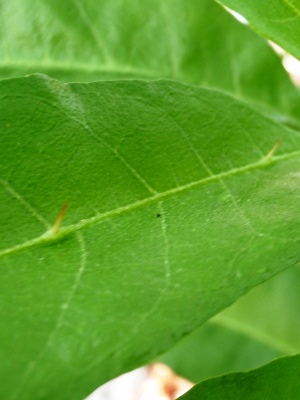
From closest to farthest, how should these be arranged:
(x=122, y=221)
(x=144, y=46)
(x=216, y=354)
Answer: (x=122, y=221) < (x=144, y=46) < (x=216, y=354)

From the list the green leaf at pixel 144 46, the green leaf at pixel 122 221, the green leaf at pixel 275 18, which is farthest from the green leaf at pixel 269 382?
the green leaf at pixel 144 46

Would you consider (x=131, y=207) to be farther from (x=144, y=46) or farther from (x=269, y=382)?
(x=144, y=46)

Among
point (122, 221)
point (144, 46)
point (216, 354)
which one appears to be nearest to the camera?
point (122, 221)

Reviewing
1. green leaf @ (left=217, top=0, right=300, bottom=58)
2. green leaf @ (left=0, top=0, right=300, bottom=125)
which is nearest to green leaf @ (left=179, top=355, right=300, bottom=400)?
green leaf @ (left=217, top=0, right=300, bottom=58)

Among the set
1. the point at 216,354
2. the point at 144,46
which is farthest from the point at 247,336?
the point at 144,46

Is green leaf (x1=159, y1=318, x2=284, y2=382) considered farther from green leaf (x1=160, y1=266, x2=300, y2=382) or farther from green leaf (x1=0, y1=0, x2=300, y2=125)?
green leaf (x1=0, y1=0, x2=300, y2=125)

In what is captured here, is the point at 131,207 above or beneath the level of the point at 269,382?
above
